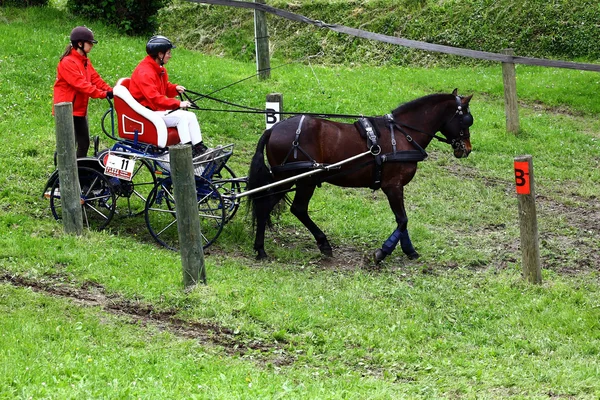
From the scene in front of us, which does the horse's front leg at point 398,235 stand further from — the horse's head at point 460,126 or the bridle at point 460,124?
the horse's head at point 460,126

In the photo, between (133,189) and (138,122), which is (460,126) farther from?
(133,189)

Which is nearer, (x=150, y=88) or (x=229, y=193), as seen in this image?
(x=150, y=88)

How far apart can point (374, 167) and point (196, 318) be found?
10.9 ft

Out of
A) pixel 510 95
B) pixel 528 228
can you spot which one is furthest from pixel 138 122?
pixel 510 95

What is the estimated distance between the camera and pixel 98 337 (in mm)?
6449

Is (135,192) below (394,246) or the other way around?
the other way around

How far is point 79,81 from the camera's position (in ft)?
31.3

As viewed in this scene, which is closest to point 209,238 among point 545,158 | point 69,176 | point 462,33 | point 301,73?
point 69,176

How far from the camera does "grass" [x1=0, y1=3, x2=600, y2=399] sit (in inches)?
231

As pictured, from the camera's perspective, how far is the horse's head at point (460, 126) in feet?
32.5

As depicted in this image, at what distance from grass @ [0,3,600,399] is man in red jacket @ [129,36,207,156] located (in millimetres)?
1415

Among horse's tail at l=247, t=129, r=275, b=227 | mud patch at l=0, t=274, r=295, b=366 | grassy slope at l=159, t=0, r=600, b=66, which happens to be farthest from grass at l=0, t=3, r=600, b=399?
grassy slope at l=159, t=0, r=600, b=66

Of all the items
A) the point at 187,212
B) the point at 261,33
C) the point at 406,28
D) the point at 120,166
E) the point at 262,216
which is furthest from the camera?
the point at 406,28

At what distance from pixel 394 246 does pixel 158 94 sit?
10.7ft
